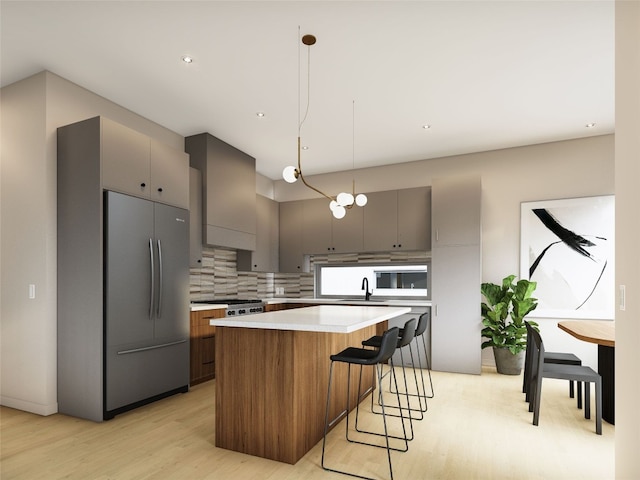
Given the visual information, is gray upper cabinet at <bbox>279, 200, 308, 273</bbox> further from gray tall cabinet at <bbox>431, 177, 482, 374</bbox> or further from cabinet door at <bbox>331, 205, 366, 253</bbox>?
gray tall cabinet at <bbox>431, 177, 482, 374</bbox>

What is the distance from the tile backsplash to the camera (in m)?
5.15

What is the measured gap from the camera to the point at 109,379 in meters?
3.20

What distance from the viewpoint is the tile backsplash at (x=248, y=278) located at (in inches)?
203

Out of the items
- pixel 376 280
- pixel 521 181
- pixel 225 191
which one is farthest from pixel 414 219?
pixel 225 191

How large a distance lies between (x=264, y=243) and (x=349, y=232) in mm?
1299

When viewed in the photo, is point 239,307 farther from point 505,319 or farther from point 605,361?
point 605,361

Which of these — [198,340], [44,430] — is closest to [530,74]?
[198,340]

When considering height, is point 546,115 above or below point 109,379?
above

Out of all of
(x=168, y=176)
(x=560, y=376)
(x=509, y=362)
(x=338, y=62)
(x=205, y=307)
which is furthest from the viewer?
(x=509, y=362)

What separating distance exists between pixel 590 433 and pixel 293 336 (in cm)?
241

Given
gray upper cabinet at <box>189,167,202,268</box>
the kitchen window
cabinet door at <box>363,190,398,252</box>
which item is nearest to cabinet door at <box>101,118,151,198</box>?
gray upper cabinet at <box>189,167,202,268</box>

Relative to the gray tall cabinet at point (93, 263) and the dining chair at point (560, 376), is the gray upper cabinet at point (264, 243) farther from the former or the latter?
the dining chair at point (560, 376)

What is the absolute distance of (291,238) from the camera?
638cm

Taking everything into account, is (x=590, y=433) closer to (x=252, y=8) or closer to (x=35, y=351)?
(x=252, y=8)
